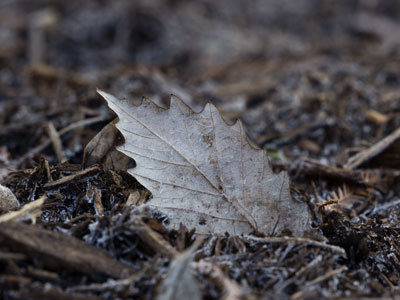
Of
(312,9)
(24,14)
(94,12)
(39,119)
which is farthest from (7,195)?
(312,9)

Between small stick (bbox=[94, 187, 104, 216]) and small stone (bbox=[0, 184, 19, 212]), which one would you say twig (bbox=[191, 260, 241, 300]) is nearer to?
small stick (bbox=[94, 187, 104, 216])

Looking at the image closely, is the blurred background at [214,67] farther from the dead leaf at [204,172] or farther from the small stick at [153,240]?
the small stick at [153,240]

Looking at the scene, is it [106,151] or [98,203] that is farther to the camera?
[106,151]

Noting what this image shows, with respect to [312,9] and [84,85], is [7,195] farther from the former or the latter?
[312,9]

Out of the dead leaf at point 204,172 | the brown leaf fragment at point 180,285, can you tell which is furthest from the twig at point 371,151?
the brown leaf fragment at point 180,285

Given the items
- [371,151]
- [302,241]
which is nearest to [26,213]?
[302,241]

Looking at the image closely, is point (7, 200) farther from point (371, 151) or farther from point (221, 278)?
point (371, 151)
